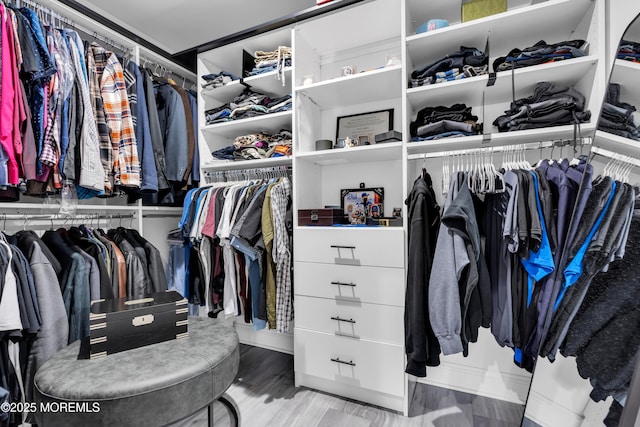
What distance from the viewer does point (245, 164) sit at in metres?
2.11

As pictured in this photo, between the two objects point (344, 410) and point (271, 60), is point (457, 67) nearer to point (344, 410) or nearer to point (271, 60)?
point (271, 60)

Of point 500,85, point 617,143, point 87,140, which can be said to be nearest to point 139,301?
point 87,140

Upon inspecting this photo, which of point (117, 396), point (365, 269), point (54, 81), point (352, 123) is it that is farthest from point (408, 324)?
point (54, 81)

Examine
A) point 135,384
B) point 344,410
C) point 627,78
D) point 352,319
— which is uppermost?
point 627,78

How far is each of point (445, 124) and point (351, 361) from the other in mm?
1434

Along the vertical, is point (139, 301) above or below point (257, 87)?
below

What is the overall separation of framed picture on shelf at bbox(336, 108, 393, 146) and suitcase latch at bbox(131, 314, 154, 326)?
1.49m

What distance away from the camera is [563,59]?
1.40m

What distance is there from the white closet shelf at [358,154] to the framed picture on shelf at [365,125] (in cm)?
12

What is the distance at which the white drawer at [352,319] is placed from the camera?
156 centimetres

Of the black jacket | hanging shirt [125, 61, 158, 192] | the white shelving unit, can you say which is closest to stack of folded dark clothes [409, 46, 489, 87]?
the white shelving unit

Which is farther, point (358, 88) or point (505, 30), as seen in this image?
point (358, 88)

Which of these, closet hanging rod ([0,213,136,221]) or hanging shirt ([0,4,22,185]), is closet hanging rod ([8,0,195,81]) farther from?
closet hanging rod ([0,213,136,221])

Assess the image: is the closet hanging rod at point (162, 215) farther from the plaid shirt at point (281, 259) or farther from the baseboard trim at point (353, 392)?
the baseboard trim at point (353, 392)
